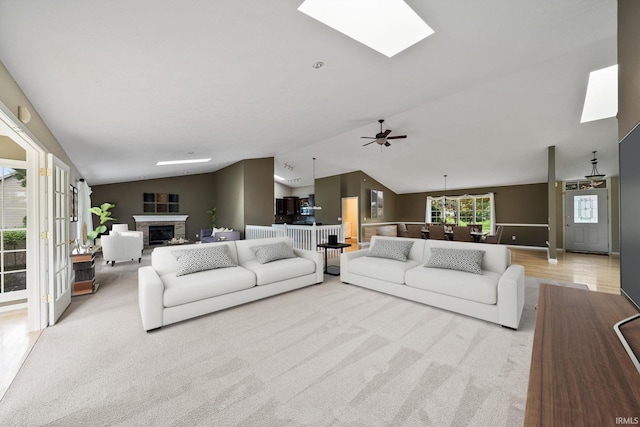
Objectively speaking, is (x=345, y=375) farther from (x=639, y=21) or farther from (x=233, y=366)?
(x=639, y=21)

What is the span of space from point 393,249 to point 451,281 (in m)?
1.09

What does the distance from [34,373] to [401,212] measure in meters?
11.2

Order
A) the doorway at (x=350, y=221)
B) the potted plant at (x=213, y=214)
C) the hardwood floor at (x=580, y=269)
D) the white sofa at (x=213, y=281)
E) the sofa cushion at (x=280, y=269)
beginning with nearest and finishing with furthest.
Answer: the white sofa at (x=213, y=281) → the sofa cushion at (x=280, y=269) → the hardwood floor at (x=580, y=269) → the potted plant at (x=213, y=214) → the doorway at (x=350, y=221)

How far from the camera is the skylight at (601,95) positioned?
3900 mm

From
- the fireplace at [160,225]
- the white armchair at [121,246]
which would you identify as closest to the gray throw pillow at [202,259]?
the white armchair at [121,246]

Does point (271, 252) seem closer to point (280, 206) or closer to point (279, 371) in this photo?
point (279, 371)

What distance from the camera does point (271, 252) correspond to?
13.1ft

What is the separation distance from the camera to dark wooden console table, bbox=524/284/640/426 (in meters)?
0.65

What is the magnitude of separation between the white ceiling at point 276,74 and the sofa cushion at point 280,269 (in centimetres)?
220

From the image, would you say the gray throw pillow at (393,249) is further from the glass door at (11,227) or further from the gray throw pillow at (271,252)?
the glass door at (11,227)

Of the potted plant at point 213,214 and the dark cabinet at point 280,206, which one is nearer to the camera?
the potted plant at point 213,214

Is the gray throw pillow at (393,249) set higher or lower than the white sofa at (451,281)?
higher

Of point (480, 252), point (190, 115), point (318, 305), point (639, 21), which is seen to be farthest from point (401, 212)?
point (639, 21)

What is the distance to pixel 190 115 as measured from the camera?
3418 mm
